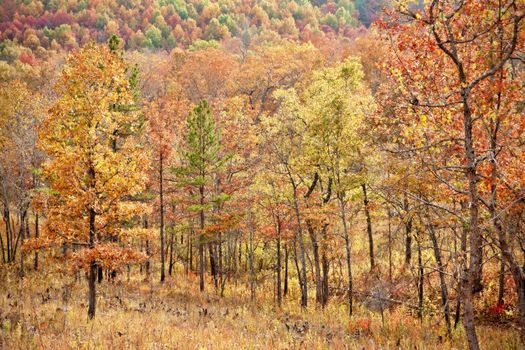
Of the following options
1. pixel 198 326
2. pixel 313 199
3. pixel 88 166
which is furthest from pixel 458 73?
pixel 313 199

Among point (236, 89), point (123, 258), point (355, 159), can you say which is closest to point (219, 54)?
point (236, 89)

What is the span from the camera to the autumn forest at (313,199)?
8.49 metres

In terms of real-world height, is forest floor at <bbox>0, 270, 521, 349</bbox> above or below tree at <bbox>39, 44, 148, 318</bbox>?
below

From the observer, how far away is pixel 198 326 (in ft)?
42.2

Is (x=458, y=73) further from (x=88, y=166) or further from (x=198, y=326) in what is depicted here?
(x=88, y=166)

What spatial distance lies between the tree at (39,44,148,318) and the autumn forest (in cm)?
5

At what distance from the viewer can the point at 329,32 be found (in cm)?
11519

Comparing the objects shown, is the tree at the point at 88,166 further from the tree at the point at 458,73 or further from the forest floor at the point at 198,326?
the tree at the point at 458,73

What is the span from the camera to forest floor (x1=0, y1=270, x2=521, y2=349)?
930cm

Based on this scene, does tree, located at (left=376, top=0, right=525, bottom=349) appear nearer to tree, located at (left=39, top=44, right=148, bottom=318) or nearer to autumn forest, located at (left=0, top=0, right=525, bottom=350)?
autumn forest, located at (left=0, top=0, right=525, bottom=350)

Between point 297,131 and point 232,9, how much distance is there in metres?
130

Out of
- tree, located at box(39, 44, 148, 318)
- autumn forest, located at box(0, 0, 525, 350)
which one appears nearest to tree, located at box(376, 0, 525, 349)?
autumn forest, located at box(0, 0, 525, 350)

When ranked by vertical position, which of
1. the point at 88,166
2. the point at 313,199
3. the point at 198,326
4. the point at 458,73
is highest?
the point at 458,73

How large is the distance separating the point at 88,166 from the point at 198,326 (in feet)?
20.5
